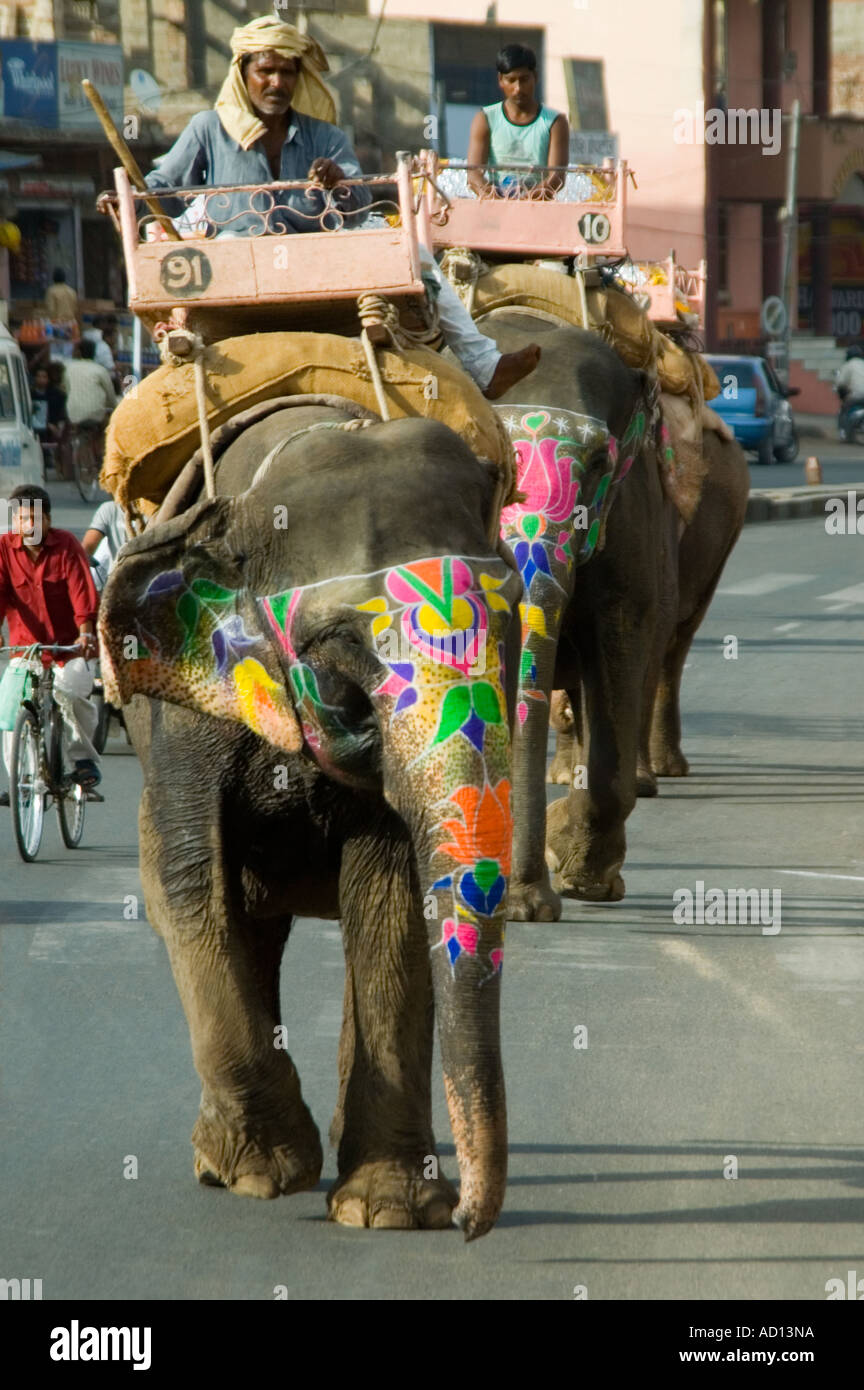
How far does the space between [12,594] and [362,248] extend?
5.35 meters

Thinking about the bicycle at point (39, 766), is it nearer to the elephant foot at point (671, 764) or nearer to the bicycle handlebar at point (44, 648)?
the bicycle handlebar at point (44, 648)

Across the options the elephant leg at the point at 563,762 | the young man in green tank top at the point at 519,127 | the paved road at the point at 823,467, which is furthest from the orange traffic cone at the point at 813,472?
the young man in green tank top at the point at 519,127

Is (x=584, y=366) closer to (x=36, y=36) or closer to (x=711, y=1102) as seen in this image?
(x=711, y=1102)

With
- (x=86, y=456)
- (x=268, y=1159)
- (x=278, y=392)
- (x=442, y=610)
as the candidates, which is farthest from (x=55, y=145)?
(x=442, y=610)

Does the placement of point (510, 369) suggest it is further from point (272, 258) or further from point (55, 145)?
point (55, 145)

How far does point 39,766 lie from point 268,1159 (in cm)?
519

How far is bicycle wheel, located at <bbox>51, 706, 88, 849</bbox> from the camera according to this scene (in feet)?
33.9

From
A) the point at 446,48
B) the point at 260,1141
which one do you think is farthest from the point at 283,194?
the point at 446,48

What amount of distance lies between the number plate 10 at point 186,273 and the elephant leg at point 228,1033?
1.39m

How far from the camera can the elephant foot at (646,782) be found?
11.3 meters

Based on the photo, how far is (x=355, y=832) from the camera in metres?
5.16

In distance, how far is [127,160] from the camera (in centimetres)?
611

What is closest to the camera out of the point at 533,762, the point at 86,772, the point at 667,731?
the point at 533,762

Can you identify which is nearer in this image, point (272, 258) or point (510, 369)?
point (272, 258)
